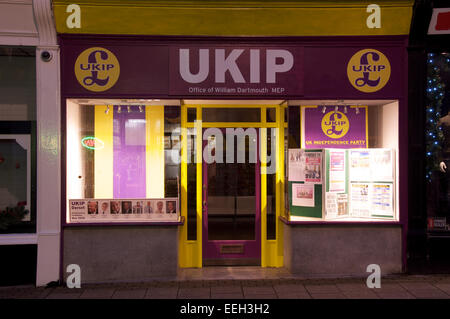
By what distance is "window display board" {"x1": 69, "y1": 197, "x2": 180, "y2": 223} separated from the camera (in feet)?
20.2

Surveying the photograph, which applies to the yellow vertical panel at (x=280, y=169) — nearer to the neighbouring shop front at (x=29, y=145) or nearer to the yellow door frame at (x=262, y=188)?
the yellow door frame at (x=262, y=188)

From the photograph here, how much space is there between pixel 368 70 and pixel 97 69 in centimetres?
433

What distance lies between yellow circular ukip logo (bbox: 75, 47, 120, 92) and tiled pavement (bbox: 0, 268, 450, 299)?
3094mm

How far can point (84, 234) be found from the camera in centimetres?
606

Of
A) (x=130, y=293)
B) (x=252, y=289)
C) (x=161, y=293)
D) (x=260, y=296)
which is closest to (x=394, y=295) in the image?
(x=260, y=296)

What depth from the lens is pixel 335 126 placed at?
6.89m

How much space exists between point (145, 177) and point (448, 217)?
5131 mm

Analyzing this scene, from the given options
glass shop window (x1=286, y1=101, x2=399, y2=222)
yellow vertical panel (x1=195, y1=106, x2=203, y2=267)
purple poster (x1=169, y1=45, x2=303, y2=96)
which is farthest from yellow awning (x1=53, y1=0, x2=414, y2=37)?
yellow vertical panel (x1=195, y1=106, x2=203, y2=267)

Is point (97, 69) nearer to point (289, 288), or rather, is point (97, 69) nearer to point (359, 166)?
point (289, 288)

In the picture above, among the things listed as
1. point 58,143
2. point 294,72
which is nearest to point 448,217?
point 294,72

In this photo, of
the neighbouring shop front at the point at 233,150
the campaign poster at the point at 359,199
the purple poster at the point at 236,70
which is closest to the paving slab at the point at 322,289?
the neighbouring shop front at the point at 233,150

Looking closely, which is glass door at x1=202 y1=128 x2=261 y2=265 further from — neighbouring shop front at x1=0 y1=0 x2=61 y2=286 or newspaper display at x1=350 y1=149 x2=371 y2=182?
neighbouring shop front at x1=0 y1=0 x2=61 y2=286

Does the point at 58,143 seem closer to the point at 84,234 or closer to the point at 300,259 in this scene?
the point at 84,234

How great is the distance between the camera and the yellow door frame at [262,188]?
6742 millimetres
